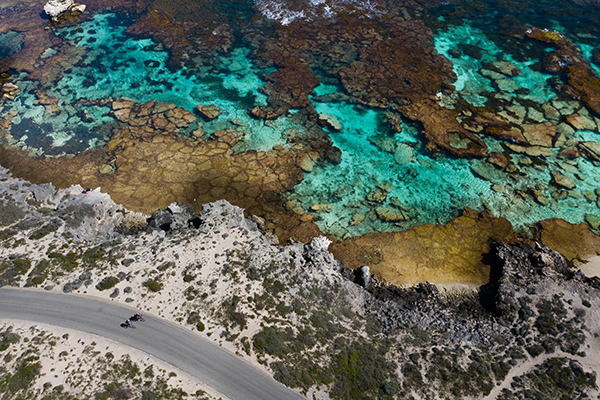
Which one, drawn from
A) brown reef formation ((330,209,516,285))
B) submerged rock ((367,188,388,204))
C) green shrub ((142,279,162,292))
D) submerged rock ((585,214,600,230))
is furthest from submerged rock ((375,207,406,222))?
green shrub ((142,279,162,292))

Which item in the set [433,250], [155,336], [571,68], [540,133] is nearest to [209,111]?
[155,336]

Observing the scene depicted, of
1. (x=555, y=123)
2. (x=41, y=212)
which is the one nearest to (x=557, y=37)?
(x=555, y=123)

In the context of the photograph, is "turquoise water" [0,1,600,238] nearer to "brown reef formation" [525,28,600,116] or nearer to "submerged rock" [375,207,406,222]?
"submerged rock" [375,207,406,222]

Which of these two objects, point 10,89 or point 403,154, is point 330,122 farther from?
point 10,89

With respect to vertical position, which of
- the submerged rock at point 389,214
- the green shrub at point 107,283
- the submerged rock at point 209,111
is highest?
the submerged rock at point 209,111

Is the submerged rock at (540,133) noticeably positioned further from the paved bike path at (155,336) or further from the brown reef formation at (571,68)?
the paved bike path at (155,336)

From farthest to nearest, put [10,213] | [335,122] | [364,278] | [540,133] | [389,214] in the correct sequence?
[335,122] → [540,133] → [389,214] → [10,213] → [364,278]

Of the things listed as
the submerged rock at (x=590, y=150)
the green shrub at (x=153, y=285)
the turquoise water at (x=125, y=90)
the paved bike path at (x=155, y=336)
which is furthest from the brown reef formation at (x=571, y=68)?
the green shrub at (x=153, y=285)
